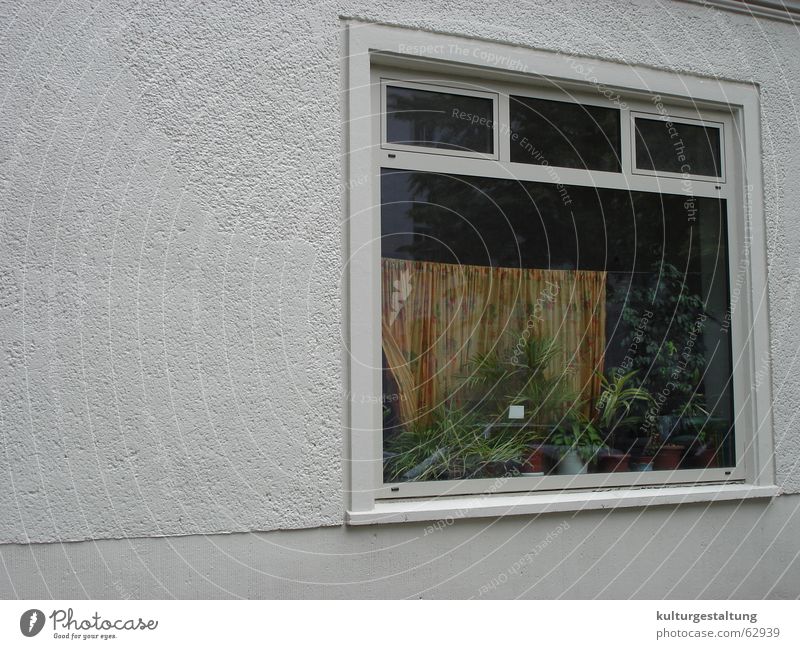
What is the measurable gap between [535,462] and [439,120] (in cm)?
201

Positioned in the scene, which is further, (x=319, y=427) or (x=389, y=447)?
(x=389, y=447)

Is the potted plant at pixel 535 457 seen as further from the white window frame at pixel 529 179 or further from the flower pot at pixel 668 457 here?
the flower pot at pixel 668 457

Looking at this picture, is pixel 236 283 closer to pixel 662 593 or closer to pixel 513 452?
pixel 513 452

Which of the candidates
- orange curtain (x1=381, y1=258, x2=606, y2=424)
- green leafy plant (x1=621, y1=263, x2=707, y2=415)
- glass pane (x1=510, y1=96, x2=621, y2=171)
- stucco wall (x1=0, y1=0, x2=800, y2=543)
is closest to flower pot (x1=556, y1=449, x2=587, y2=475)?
orange curtain (x1=381, y1=258, x2=606, y2=424)

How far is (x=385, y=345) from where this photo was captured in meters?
4.38

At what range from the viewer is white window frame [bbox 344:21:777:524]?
13.6 ft


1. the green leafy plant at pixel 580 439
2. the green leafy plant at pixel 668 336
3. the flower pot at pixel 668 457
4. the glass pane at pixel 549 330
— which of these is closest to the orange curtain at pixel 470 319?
the glass pane at pixel 549 330

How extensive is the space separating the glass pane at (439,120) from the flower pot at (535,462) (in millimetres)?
1736

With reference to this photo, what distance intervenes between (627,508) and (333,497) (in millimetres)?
1761

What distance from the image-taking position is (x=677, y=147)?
512 centimetres

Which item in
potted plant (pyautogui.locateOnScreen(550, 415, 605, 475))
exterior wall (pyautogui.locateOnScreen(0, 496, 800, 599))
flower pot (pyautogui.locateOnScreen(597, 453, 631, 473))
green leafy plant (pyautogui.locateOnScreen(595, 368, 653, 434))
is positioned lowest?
exterior wall (pyautogui.locateOnScreen(0, 496, 800, 599))

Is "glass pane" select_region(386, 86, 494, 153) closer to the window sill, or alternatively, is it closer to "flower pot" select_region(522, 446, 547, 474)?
"flower pot" select_region(522, 446, 547, 474)

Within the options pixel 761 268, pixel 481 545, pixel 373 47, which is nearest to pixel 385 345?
pixel 481 545

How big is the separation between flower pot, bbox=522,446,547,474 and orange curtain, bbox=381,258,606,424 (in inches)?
17.7
